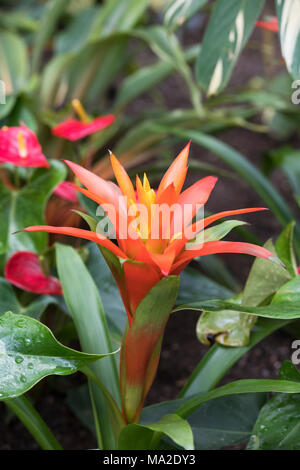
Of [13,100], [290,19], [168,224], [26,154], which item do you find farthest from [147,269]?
[13,100]

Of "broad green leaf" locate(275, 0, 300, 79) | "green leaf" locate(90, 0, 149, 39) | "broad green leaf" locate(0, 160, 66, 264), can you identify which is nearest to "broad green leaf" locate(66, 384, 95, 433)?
"broad green leaf" locate(0, 160, 66, 264)

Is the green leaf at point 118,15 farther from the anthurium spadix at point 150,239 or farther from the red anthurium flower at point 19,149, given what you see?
the anthurium spadix at point 150,239

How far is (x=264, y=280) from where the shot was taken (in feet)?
2.54

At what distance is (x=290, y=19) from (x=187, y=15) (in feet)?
0.62

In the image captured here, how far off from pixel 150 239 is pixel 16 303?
1.35ft

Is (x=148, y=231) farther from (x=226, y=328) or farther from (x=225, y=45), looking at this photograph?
(x=225, y=45)

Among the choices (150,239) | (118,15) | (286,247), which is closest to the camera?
(150,239)

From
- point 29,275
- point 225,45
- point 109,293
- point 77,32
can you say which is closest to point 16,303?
point 29,275

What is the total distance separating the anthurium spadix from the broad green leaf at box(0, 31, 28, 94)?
3.71 ft

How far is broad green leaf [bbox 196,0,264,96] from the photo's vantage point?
0.92 meters

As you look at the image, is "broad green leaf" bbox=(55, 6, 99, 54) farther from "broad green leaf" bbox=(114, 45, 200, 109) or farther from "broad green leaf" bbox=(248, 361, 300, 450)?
"broad green leaf" bbox=(248, 361, 300, 450)

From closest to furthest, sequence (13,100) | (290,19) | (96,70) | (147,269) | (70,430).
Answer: (147,269) < (290,19) < (70,430) < (13,100) < (96,70)

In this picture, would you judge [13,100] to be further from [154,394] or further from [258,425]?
[258,425]

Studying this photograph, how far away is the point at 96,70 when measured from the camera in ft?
5.32
